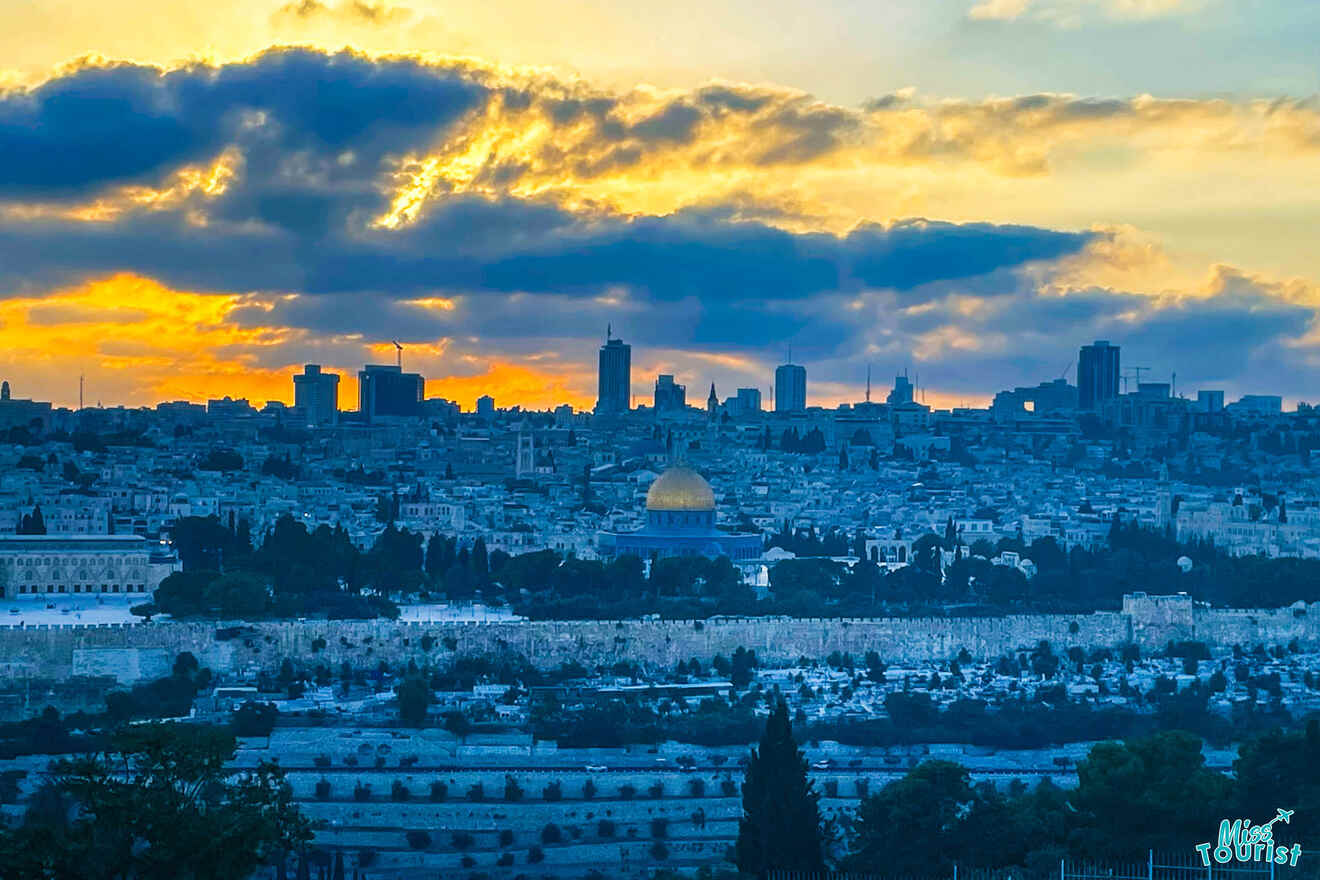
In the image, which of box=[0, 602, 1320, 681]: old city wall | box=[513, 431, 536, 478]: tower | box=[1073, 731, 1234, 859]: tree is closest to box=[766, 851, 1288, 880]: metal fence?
box=[1073, 731, 1234, 859]: tree

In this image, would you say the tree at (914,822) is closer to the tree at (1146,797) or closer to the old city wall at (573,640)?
the tree at (1146,797)

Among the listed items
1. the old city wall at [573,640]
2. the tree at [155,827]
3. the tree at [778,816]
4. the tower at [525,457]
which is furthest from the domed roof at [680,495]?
the tree at [155,827]

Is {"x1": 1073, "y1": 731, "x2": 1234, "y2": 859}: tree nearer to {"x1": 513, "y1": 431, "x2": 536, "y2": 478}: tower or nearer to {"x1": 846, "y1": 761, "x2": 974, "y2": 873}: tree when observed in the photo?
{"x1": 846, "y1": 761, "x2": 974, "y2": 873}: tree

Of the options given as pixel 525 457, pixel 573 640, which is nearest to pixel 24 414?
pixel 525 457

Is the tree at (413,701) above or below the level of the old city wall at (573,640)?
below

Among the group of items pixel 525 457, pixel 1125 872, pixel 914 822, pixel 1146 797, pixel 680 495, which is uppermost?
pixel 525 457

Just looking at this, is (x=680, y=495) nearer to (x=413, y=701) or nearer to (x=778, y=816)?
(x=413, y=701)
